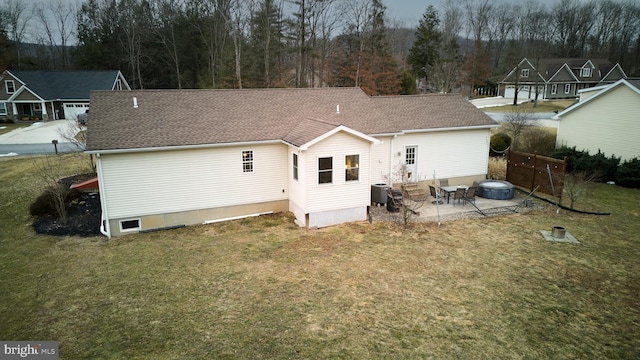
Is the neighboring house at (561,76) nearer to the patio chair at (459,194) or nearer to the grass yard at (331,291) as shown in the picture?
the patio chair at (459,194)

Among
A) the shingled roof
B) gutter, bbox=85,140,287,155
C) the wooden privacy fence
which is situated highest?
the shingled roof

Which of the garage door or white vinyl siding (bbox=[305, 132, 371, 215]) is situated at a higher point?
the garage door

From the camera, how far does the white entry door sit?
19.1m

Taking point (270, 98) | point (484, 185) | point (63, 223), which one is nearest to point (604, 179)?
point (484, 185)

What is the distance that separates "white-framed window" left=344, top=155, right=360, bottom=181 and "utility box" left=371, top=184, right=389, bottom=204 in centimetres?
214

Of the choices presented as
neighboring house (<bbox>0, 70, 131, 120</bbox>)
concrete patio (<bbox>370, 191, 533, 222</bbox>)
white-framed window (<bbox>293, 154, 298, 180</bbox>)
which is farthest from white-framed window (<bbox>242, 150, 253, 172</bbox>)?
neighboring house (<bbox>0, 70, 131, 120</bbox>)

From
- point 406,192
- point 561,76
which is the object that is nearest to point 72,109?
point 406,192

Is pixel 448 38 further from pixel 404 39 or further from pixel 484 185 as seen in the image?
pixel 484 185

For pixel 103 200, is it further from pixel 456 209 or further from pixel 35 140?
pixel 35 140

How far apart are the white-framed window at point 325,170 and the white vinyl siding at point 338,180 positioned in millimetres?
149

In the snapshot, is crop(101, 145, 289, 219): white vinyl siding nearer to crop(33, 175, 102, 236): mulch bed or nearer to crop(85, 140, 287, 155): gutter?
crop(85, 140, 287, 155): gutter

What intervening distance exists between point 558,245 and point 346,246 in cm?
733

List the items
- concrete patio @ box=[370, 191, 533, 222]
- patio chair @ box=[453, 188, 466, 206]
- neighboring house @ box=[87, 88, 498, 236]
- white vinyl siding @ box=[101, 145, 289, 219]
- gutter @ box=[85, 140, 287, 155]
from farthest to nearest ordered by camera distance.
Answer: patio chair @ box=[453, 188, 466, 206] < concrete patio @ box=[370, 191, 533, 222] < neighboring house @ box=[87, 88, 498, 236] < white vinyl siding @ box=[101, 145, 289, 219] < gutter @ box=[85, 140, 287, 155]

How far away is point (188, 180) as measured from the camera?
15117mm
